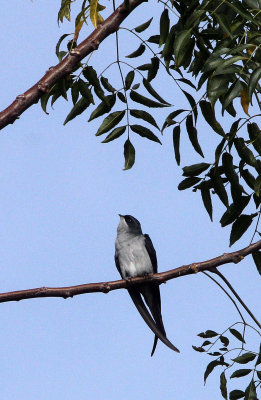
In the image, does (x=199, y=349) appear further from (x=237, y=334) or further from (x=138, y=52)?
(x=138, y=52)

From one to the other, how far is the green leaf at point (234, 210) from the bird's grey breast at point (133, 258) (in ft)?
8.58

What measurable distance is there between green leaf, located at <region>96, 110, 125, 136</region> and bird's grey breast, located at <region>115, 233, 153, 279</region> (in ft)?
8.55

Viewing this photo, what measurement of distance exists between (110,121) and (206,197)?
2.23ft

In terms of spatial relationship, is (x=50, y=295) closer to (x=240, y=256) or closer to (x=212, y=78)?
(x=240, y=256)

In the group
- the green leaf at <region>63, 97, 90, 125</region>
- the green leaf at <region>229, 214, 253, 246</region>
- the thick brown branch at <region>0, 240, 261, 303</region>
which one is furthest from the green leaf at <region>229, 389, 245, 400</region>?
the green leaf at <region>63, 97, 90, 125</region>

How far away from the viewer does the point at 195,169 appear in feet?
11.8

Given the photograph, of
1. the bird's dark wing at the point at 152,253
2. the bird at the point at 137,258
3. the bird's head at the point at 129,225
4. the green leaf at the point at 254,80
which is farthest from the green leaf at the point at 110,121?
the bird's head at the point at 129,225

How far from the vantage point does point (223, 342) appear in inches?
161

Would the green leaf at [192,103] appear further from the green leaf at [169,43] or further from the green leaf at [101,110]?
the green leaf at [101,110]

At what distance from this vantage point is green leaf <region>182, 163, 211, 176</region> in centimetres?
359

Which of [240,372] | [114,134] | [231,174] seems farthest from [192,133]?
[240,372]

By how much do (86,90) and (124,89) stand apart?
0.44 metres

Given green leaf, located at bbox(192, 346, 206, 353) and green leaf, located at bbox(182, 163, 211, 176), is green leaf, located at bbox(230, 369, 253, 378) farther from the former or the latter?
green leaf, located at bbox(182, 163, 211, 176)

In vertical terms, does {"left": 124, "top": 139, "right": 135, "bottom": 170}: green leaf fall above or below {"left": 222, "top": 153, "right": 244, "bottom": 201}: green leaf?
above
